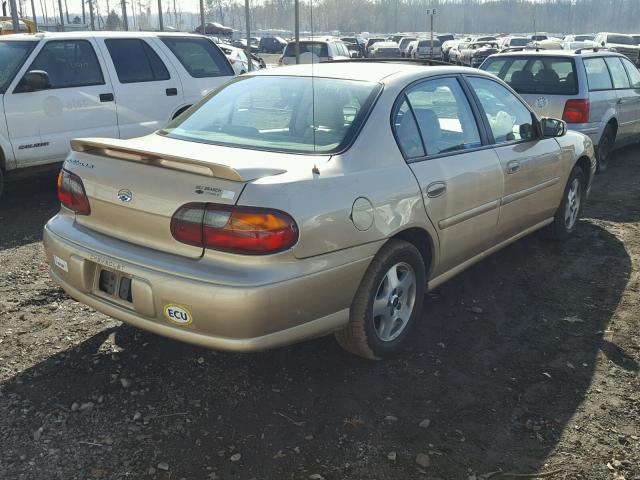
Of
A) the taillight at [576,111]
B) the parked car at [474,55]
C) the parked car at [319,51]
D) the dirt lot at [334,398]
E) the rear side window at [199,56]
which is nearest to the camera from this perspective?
the dirt lot at [334,398]

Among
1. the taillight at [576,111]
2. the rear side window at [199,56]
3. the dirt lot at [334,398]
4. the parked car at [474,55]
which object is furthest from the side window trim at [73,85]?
the parked car at [474,55]

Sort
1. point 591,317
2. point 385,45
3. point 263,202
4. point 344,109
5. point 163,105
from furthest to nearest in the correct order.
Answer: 1. point 385,45
2. point 163,105
3. point 591,317
4. point 344,109
5. point 263,202

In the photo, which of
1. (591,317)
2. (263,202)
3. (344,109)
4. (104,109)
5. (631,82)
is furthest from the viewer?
(631,82)

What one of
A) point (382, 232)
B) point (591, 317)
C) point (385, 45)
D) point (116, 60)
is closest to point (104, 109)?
point (116, 60)

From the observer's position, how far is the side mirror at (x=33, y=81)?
6.55 meters

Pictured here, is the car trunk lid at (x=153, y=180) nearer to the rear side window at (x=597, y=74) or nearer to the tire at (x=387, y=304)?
the tire at (x=387, y=304)

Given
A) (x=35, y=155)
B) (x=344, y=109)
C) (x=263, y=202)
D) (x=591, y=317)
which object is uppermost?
(x=344, y=109)

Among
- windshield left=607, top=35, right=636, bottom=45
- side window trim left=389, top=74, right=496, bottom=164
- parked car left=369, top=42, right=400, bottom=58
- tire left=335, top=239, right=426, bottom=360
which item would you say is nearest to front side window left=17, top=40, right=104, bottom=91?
side window trim left=389, top=74, right=496, bottom=164

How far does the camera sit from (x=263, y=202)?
2854 millimetres

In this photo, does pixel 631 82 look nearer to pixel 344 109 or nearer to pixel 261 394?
pixel 344 109

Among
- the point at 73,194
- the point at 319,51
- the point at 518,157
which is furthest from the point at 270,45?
the point at 73,194

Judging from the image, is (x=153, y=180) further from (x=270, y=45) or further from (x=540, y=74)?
(x=270, y=45)

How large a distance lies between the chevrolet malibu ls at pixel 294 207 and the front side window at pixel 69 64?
11.5 feet

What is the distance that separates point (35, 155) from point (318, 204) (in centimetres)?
486
